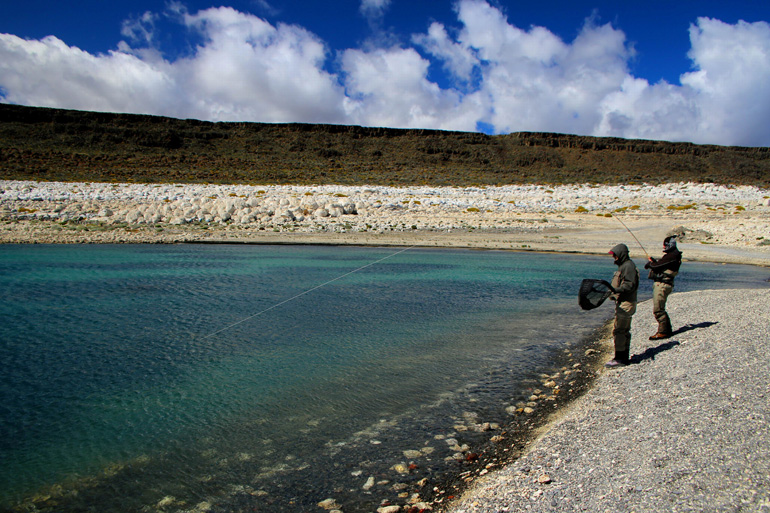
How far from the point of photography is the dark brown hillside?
63.6 meters

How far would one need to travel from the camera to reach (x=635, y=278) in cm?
713

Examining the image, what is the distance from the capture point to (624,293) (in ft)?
23.7

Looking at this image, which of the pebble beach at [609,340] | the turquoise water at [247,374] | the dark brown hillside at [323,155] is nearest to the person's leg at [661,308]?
the pebble beach at [609,340]

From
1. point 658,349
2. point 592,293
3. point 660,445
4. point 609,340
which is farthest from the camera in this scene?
point 609,340

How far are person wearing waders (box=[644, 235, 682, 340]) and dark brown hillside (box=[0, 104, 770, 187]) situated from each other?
Result: 170ft

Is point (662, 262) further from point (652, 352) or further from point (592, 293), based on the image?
point (592, 293)

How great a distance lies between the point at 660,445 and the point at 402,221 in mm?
26888

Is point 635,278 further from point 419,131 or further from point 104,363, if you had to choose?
point 419,131

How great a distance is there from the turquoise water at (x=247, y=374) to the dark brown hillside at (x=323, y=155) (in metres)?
45.7

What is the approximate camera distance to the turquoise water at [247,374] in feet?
16.8

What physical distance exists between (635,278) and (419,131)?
10295cm

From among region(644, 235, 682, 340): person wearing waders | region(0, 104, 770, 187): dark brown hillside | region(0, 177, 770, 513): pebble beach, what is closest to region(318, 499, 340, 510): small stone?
region(0, 177, 770, 513): pebble beach

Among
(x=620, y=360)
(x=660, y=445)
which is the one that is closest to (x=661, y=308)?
(x=620, y=360)

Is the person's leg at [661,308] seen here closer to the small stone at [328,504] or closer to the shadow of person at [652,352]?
the shadow of person at [652,352]
